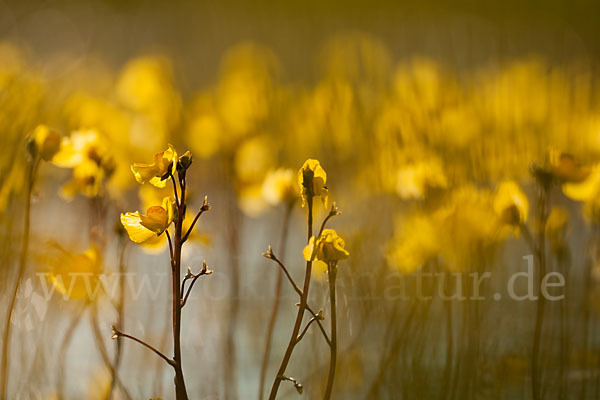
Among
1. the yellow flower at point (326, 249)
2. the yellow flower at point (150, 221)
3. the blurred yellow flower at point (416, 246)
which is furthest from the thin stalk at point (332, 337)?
the blurred yellow flower at point (416, 246)

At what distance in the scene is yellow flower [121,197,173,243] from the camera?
2.13ft

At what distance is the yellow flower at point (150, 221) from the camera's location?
2.13ft

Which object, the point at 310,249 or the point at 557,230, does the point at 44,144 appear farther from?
the point at 557,230

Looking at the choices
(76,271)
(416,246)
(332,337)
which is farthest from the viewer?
(416,246)

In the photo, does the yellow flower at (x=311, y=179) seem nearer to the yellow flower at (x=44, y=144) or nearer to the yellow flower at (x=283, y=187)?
the yellow flower at (x=283, y=187)

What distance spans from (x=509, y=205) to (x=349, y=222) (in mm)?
519

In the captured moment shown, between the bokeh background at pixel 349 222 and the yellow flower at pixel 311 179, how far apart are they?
0.78ft

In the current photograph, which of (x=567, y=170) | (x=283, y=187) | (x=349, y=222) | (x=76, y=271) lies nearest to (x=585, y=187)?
(x=567, y=170)

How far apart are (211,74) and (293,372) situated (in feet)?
5.22

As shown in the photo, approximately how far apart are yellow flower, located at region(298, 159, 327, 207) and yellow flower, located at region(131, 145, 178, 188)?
12cm

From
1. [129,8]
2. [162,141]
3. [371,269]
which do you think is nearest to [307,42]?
[162,141]

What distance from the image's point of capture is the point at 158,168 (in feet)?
2.19

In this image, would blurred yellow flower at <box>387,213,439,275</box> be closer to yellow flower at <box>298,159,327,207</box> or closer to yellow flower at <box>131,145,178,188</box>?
yellow flower at <box>298,159,327,207</box>

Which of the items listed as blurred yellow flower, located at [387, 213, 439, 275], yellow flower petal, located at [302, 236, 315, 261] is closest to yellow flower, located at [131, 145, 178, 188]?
yellow flower petal, located at [302, 236, 315, 261]
